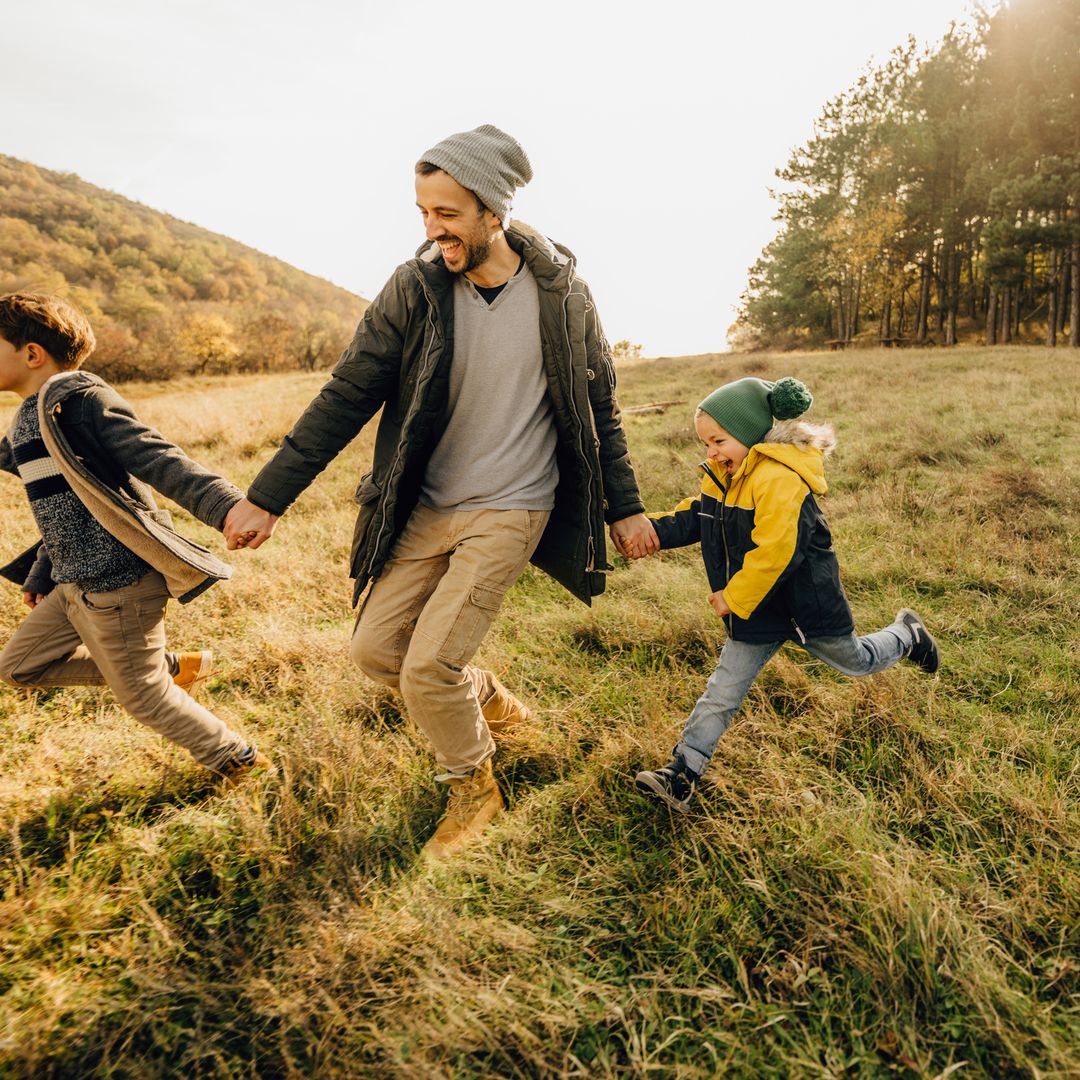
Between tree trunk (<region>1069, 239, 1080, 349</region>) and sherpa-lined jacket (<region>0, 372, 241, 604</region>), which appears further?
tree trunk (<region>1069, 239, 1080, 349</region>)

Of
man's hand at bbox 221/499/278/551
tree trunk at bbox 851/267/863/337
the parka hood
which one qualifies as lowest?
man's hand at bbox 221/499/278/551

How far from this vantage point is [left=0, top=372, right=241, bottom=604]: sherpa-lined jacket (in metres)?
2.31

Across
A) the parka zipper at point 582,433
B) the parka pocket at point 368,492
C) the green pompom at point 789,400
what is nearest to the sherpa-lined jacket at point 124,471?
the parka pocket at point 368,492

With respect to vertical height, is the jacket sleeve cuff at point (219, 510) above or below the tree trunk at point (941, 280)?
below

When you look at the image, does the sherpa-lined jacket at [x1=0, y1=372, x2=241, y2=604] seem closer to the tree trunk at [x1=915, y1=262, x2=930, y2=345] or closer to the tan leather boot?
the tan leather boot

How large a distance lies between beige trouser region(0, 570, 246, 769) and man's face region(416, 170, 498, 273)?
1731mm

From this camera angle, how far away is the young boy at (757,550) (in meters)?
→ 2.43

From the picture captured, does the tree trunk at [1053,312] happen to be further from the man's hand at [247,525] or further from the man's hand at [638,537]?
the man's hand at [247,525]

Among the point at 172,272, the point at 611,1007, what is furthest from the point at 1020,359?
the point at 172,272

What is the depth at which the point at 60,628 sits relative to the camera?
2.61 m

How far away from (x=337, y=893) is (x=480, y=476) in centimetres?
162

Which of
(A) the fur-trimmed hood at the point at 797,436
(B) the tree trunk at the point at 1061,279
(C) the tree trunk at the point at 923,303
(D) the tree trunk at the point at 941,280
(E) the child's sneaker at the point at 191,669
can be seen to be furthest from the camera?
(D) the tree trunk at the point at 941,280

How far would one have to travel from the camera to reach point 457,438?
268cm

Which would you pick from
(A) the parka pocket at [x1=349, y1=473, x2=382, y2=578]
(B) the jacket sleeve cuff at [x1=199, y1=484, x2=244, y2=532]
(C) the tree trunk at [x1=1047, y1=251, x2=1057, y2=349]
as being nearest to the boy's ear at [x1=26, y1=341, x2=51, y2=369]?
(B) the jacket sleeve cuff at [x1=199, y1=484, x2=244, y2=532]
